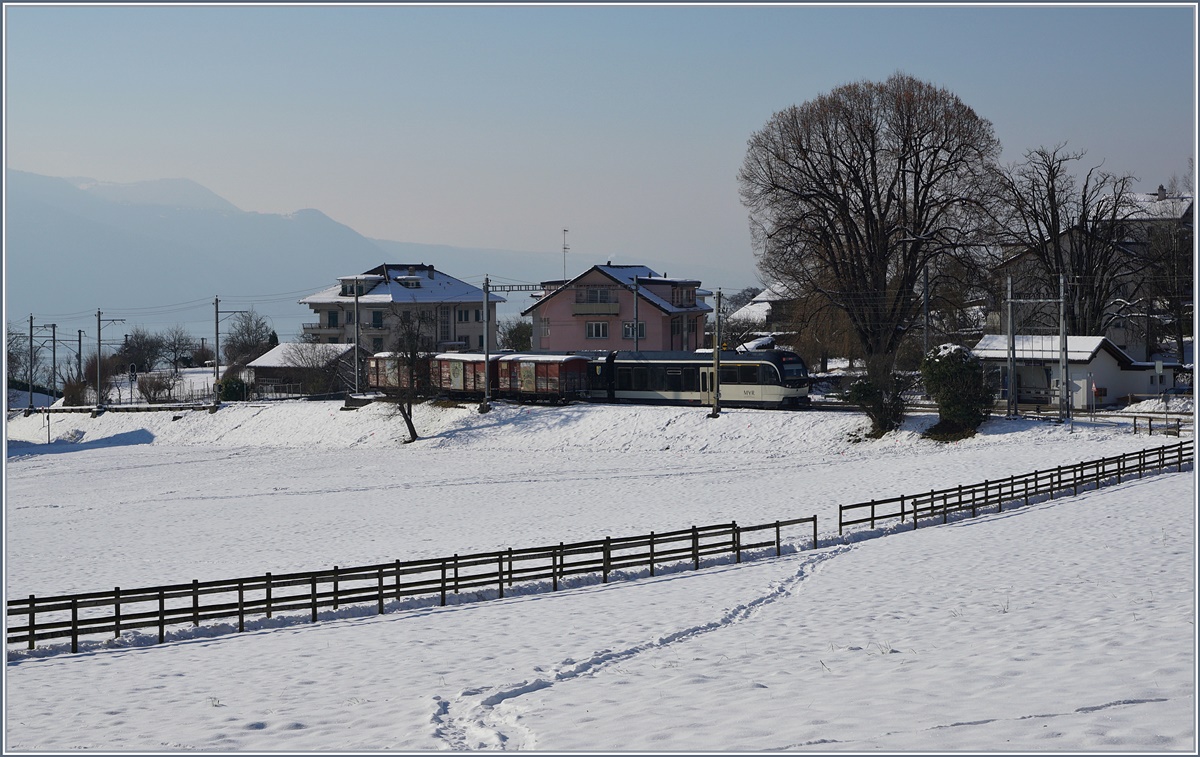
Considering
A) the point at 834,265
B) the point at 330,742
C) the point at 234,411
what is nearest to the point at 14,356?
the point at 234,411

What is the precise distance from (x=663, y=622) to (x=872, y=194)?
40.9 metres

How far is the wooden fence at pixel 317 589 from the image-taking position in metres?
20.3

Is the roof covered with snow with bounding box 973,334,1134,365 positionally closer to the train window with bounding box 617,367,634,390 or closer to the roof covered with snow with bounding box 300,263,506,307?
the train window with bounding box 617,367,634,390

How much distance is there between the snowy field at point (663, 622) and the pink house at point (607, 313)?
93.3 ft

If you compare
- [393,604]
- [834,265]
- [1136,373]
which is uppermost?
[834,265]


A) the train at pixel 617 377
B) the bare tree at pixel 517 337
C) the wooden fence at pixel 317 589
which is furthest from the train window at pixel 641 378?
the bare tree at pixel 517 337

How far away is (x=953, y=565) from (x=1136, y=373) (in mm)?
34278

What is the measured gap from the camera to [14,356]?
114 m

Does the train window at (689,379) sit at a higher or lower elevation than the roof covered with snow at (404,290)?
lower

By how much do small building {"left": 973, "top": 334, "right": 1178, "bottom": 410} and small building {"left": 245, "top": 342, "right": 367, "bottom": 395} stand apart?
4193 cm

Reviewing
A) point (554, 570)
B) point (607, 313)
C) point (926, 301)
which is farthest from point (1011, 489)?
point (607, 313)

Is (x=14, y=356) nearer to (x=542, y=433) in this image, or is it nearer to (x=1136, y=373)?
(x=542, y=433)

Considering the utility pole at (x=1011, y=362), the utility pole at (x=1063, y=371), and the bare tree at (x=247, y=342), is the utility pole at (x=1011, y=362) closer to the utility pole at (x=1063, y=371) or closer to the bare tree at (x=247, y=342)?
the utility pole at (x=1063, y=371)

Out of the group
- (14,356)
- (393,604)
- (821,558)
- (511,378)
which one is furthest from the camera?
(14,356)
